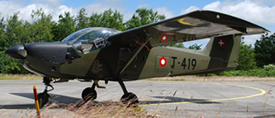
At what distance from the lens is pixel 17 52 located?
5543mm

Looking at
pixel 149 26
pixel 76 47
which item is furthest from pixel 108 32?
pixel 149 26

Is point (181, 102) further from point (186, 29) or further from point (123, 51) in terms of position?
point (123, 51)

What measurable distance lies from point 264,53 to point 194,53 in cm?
8105

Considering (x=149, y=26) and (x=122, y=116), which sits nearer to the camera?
(x=122, y=116)

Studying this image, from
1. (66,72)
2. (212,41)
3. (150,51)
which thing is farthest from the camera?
(212,41)

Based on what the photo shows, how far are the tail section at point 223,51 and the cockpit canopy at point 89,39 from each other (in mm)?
A: 4787

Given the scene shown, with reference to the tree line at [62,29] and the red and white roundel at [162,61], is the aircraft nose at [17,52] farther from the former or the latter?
the tree line at [62,29]

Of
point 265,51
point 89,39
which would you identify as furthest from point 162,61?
point 265,51

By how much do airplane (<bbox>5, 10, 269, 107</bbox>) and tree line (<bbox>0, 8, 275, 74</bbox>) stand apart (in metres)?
33.5

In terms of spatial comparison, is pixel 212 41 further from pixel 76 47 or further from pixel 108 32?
pixel 76 47

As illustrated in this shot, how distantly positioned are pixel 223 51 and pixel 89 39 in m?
6.09

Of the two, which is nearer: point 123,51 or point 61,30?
point 123,51

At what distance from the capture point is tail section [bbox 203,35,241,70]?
31.4 ft

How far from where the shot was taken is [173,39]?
22.6ft
